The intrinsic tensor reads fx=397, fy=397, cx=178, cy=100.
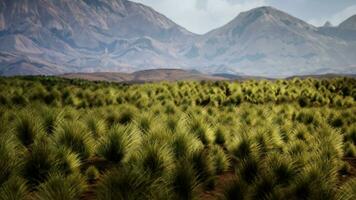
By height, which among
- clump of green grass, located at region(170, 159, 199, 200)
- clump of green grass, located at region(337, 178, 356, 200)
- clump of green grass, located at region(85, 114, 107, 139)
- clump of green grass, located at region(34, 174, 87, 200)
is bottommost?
clump of green grass, located at region(85, 114, 107, 139)

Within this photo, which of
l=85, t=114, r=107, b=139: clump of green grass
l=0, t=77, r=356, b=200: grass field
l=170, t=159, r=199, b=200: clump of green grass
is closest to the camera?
l=0, t=77, r=356, b=200: grass field

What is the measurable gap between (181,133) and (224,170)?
54.2 inches

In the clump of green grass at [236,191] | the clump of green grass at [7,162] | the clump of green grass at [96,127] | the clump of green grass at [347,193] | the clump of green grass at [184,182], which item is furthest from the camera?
the clump of green grass at [96,127]

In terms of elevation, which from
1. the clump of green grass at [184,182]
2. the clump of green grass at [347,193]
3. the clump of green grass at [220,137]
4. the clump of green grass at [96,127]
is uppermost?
the clump of green grass at [347,193]

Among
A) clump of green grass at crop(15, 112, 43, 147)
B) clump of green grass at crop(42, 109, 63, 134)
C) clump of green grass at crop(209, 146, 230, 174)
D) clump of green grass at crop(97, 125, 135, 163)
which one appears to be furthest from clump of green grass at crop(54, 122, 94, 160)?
clump of green grass at crop(209, 146, 230, 174)

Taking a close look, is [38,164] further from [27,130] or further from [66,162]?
[27,130]

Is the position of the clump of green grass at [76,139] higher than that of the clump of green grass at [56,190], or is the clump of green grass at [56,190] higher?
the clump of green grass at [56,190]

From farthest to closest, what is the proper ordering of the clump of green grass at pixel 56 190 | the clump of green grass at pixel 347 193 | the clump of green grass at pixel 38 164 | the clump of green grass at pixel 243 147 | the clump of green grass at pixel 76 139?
the clump of green grass at pixel 243 147, the clump of green grass at pixel 76 139, the clump of green grass at pixel 38 164, the clump of green grass at pixel 347 193, the clump of green grass at pixel 56 190

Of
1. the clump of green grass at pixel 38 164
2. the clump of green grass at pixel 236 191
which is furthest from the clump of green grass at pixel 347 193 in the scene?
the clump of green grass at pixel 38 164

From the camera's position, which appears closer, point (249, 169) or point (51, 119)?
point (249, 169)

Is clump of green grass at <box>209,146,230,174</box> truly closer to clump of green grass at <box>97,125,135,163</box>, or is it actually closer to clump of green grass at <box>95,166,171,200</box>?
clump of green grass at <box>97,125,135,163</box>

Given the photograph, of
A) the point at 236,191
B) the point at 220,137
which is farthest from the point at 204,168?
the point at 220,137

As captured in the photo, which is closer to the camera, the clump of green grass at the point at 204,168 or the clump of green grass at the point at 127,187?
the clump of green grass at the point at 127,187

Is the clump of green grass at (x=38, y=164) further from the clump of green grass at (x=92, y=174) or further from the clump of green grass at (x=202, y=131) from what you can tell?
the clump of green grass at (x=202, y=131)
